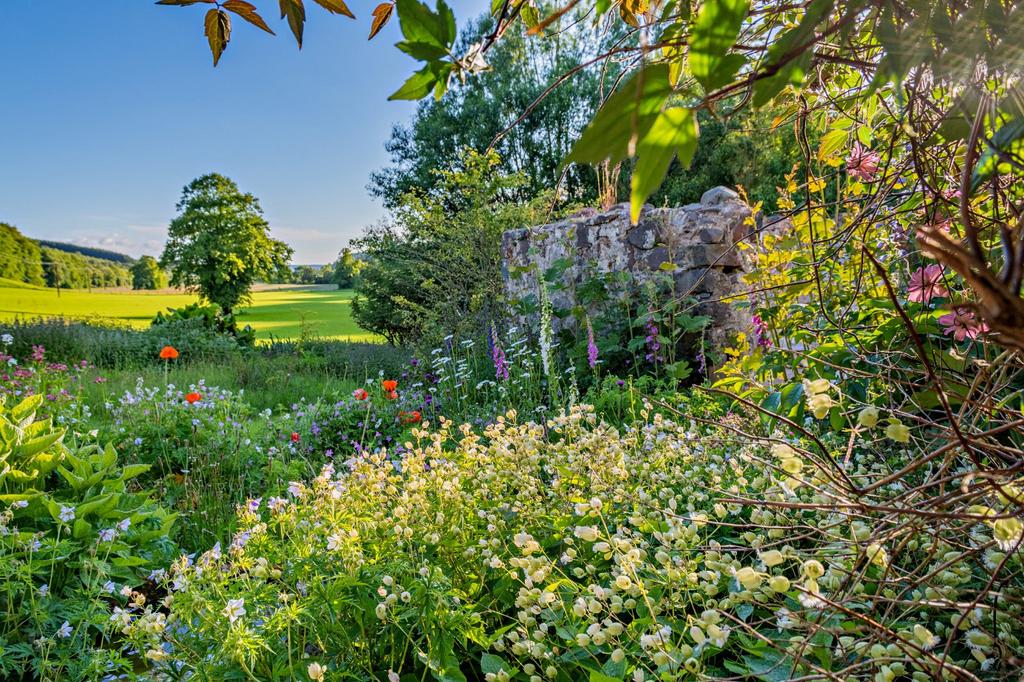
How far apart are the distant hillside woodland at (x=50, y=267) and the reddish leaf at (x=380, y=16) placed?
2986cm

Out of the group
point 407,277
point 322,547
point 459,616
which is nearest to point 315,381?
point 407,277

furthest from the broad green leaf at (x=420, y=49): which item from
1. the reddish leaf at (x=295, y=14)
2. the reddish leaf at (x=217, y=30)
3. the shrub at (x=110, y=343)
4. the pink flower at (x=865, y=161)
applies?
the shrub at (x=110, y=343)

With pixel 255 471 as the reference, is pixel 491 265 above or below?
above

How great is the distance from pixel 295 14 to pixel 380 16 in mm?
109

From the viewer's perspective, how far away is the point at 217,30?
78cm

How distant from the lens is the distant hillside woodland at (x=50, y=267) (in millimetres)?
24672

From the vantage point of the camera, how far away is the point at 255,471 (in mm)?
3691

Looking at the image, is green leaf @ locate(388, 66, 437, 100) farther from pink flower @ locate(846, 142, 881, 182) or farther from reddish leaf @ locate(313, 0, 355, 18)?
pink flower @ locate(846, 142, 881, 182)

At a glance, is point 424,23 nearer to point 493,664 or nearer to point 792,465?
point 792,465

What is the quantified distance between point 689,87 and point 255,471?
376 centimetres

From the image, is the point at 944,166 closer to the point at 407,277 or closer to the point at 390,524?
the point at 390,524

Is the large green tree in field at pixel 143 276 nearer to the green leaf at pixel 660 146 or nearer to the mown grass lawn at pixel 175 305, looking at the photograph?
the mown grass lawn at pixel 175 305

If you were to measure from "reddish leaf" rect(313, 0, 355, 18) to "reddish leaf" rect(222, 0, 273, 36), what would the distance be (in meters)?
0.07

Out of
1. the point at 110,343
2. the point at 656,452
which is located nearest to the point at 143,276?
the point at 110,343
